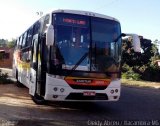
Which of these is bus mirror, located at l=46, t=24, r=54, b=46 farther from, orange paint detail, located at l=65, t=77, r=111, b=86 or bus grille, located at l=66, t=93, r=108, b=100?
bus grille, located at l=66, t=93, r=108, b=100

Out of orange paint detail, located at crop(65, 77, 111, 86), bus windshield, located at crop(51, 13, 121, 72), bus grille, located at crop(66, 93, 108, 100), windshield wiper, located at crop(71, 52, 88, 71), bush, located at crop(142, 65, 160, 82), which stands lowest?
bush, located at crop(142, 65, 160, 82)

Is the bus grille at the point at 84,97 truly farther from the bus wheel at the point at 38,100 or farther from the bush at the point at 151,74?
the bush at the point at 151,74

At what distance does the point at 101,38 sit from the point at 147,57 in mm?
39973

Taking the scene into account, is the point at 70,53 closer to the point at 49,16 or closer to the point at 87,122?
the point at 49,16

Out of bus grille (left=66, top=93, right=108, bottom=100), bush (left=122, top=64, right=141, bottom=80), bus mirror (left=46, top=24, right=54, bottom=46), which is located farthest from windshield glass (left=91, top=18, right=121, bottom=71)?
bush (left=122, top=64, right=141, bottom=80)

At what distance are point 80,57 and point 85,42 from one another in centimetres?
56

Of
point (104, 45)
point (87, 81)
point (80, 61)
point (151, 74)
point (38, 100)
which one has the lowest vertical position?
point (151, 74)

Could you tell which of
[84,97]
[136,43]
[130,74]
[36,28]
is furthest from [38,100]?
[130,74]

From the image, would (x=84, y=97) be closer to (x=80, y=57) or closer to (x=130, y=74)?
(x=80, y=57)

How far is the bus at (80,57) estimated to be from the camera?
11.3 metres

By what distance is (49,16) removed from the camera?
11836 mm

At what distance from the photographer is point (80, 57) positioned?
451 inches

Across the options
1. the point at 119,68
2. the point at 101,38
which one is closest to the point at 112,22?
the point at 101,38

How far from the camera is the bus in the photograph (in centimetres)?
1129
